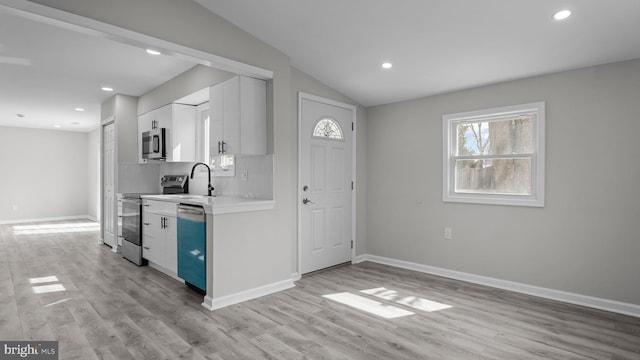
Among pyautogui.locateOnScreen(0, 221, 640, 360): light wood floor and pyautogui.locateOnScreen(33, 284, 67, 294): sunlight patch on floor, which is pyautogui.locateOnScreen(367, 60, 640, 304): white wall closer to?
pyautogui.locateOnScreen(0, 221, 640, 360): light wood floor

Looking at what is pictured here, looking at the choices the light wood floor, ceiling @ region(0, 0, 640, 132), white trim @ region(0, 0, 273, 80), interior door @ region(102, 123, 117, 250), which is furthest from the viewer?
interior door @ region(102, 123, 117, 250)

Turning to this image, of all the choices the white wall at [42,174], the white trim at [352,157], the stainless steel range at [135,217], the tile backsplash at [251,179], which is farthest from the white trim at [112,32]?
the white wall at [42,174]

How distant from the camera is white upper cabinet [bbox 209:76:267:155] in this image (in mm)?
3453

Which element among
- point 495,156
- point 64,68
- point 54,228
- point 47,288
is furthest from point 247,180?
point 54,228

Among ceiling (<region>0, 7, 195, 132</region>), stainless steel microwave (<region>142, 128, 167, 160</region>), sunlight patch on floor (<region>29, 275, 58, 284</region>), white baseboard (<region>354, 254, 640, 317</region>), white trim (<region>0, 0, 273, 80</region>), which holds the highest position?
ceiling (<region>0, 7, 195, 132</region>)

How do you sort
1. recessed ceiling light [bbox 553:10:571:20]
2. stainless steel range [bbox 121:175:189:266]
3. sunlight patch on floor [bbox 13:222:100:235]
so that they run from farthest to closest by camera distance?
1. sunlight patch on floor [bbox 13:222:100:235]
2. stainless steel range [bbox 121:175:189:266]
3. recessed ceiling light [bbox 553:10:571:20]

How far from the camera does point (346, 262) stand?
473 cm

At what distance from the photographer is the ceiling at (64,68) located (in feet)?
10.7

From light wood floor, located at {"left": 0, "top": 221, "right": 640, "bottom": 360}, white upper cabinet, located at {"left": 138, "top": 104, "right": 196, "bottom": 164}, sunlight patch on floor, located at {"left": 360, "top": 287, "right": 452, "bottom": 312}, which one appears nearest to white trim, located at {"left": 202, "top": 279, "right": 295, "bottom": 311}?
light wood floor, located at {"left": 0, "top": 221, "right": 640, "bottom": 360}

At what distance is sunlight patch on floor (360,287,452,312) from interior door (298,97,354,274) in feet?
3.13

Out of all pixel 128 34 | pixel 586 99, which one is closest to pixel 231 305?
pixel 128 34

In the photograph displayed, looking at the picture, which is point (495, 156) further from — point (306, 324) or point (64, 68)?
point (64, 68)

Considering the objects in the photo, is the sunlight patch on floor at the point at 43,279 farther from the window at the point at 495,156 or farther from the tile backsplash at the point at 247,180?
the window at the point at 495,156

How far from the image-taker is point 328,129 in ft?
14.6
